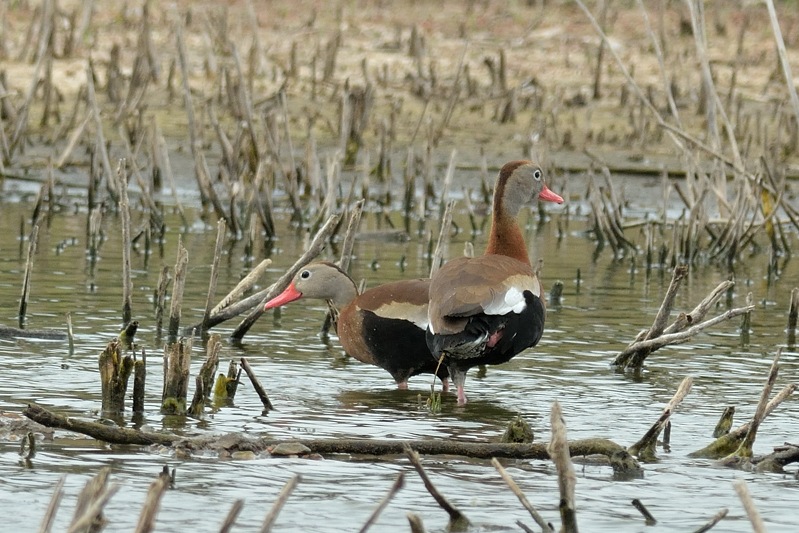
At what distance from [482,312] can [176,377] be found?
1283 mm

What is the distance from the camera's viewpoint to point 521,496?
388cm

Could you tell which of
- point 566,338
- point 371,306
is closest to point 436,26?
point 566,338

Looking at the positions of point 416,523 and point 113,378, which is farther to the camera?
point 113,378

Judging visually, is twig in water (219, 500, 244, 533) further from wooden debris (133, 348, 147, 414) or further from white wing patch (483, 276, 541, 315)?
white wing patch (483, 276, 541, 315)

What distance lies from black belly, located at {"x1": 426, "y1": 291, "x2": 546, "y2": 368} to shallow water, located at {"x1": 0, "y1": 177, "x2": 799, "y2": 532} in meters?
0.25

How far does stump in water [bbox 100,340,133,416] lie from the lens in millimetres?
6027

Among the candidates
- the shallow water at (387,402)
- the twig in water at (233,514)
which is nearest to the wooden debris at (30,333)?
the shallow water at (387,402)

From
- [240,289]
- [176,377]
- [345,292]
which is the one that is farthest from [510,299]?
[240,289]

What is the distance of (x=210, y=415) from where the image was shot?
6117 mm

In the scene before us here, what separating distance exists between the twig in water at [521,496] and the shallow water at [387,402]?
1.72 ft

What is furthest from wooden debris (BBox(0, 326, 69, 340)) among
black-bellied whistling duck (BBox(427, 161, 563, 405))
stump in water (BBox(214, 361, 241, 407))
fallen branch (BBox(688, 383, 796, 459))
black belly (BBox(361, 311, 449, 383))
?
fallen branch (BBox(688, 383, 796, 459))

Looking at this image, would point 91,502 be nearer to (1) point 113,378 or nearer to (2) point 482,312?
(1) point 113,378

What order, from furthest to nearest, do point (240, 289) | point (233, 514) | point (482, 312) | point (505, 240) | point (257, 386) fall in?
point (240, 289) → point (505, 240) → point (482, 312) → point (257, 386) → point (233, 514)

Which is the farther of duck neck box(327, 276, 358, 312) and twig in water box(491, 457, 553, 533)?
duck neck box(327, 276, 358, 312)
